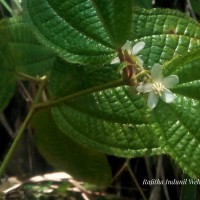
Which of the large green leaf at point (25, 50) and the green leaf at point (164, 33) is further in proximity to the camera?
the large green leaf at point (25, 50)

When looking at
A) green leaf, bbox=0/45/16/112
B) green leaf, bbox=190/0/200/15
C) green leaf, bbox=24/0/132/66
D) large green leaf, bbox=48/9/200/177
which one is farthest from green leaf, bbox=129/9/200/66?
green leaf, bbox=190/0/200/15

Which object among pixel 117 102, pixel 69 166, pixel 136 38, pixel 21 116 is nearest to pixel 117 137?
pixel 117 102

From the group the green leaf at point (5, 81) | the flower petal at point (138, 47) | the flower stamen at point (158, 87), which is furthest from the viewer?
the green leaf at point (5, 81)

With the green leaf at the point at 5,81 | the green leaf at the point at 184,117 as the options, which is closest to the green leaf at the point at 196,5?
the green leaf at the point at 5,81

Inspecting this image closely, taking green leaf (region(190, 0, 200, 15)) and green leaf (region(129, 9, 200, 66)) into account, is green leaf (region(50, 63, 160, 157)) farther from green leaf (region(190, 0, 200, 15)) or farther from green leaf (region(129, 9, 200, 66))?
green leaf (region(190, 0, 200, 15))

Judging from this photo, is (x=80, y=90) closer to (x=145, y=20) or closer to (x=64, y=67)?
(x=64, y=67)

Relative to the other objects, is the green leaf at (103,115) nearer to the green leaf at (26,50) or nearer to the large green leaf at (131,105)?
the large green leaf at (131,105)

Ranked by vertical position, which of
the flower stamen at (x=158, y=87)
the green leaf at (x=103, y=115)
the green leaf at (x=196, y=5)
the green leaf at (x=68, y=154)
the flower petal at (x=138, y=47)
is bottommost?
the green leaf at (x=68, y=154)
